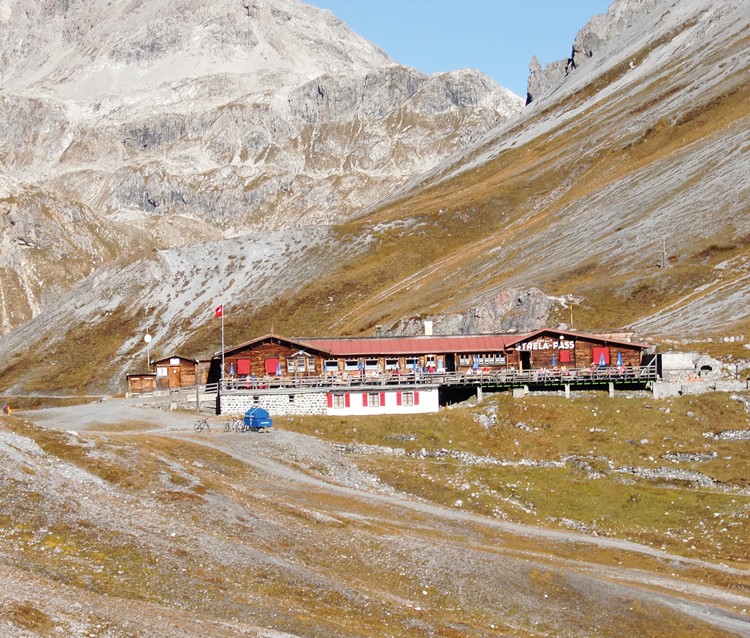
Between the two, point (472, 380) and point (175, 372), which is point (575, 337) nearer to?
point (472, 380)

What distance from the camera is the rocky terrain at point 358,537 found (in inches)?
1374

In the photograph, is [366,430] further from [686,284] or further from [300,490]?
[686,284]

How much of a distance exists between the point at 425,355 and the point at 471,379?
35.4 feet

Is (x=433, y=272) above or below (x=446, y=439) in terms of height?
above

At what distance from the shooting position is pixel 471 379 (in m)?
85.5

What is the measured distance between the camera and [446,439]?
A: 7506 centimetres

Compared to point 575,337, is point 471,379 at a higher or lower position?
lower

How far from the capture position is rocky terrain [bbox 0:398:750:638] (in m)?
34.9

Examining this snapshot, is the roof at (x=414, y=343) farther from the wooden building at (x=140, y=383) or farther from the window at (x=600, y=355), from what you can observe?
the wooden building at (x=140, y=383)

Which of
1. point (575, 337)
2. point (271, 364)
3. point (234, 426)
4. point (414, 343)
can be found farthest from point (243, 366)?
point (575, 337)

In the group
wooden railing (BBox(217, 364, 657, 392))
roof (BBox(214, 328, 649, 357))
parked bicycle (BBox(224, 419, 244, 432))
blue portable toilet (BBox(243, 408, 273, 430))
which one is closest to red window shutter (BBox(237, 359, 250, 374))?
roof (BBox(214, 328, 649, 357))

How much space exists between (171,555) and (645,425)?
153 ft

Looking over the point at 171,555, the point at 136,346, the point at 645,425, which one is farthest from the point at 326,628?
the point at 136,346

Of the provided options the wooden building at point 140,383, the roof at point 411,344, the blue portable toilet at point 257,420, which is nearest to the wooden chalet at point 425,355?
the roof at point 411,344
